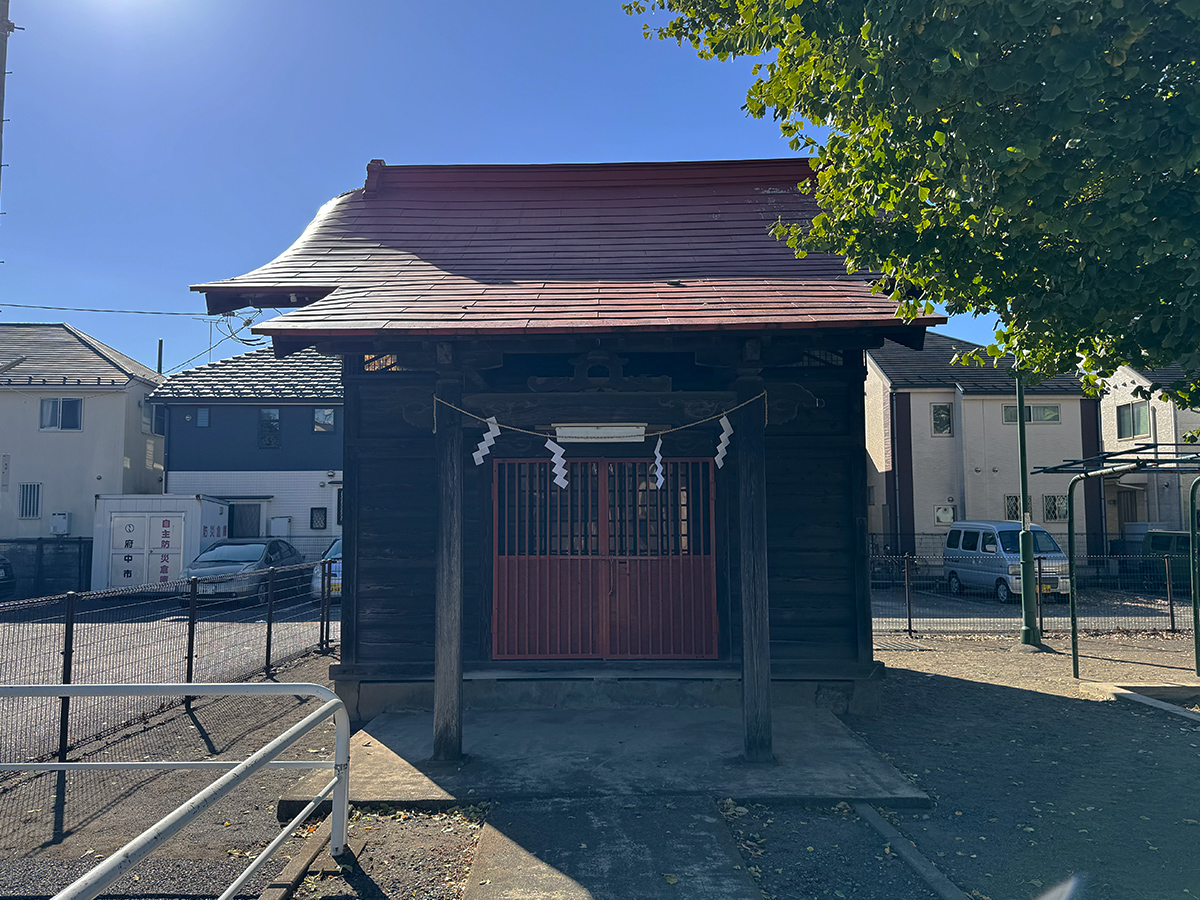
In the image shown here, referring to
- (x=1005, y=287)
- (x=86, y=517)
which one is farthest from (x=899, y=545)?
(x=86, y=517)

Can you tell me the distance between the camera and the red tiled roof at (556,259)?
6062mm

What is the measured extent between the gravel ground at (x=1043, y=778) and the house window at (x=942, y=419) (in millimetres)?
15144

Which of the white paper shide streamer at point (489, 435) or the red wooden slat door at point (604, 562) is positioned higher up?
the white paper shide streamer at point (489, 435)

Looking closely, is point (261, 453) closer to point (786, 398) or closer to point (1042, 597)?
point (786, 398)

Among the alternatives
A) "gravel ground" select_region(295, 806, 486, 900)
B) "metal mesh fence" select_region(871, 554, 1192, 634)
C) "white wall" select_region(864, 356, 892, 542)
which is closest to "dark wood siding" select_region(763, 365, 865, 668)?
"gravel ground" select_region(295, 806, 486, 900)

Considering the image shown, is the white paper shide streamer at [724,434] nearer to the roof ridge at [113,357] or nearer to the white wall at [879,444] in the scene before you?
the white wall at [879,444]

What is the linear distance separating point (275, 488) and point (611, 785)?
2207cm

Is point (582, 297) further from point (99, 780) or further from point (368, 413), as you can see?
point (99, 780)

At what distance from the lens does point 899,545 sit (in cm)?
2388

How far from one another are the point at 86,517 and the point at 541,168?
20895 mm

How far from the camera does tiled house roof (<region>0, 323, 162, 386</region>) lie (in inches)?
935

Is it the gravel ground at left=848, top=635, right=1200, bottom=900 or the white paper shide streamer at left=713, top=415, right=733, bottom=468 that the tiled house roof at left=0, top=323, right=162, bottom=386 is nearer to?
the white paper shide streamer at left=713, top=415, right=733, bottom=468

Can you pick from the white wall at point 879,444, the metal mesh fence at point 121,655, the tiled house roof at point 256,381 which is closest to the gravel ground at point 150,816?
the metal mesh fence at point 121,655

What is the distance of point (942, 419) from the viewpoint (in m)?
24.8
